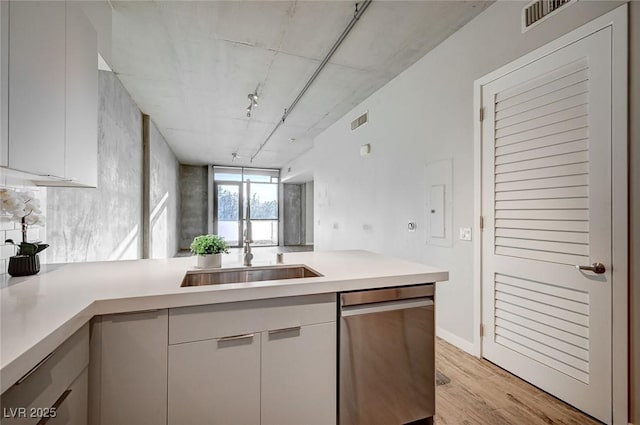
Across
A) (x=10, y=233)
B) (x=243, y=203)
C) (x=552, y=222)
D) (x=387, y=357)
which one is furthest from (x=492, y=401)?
(x=243, y=203)

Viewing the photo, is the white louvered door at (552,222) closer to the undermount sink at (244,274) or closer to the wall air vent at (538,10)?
→ the wall air vent at (538,10)

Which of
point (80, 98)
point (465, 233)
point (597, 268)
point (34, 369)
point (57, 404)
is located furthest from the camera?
point (465, 233)

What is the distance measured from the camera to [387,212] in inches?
154

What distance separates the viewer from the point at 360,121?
182 inches

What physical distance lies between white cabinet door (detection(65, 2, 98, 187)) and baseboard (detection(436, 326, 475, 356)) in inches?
131

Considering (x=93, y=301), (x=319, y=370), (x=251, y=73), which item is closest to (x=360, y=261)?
(x=319, y=370)

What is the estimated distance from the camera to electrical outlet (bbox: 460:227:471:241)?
266 cm

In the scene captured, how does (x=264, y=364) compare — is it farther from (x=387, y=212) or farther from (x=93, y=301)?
(x=387, y=212)

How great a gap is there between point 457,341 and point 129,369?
2.77 metres

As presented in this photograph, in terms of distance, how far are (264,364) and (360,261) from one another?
39.0 inches

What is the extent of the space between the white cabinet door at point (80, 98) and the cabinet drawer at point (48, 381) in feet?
3.20

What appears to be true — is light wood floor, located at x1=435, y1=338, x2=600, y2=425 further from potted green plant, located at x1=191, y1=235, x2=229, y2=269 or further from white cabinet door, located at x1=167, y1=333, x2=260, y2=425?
potted green plant, located at x1=191, y1=235, x2=229, y2=269

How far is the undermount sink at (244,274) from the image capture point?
1.73 metres

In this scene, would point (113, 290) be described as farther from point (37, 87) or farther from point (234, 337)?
point (37, 87)
